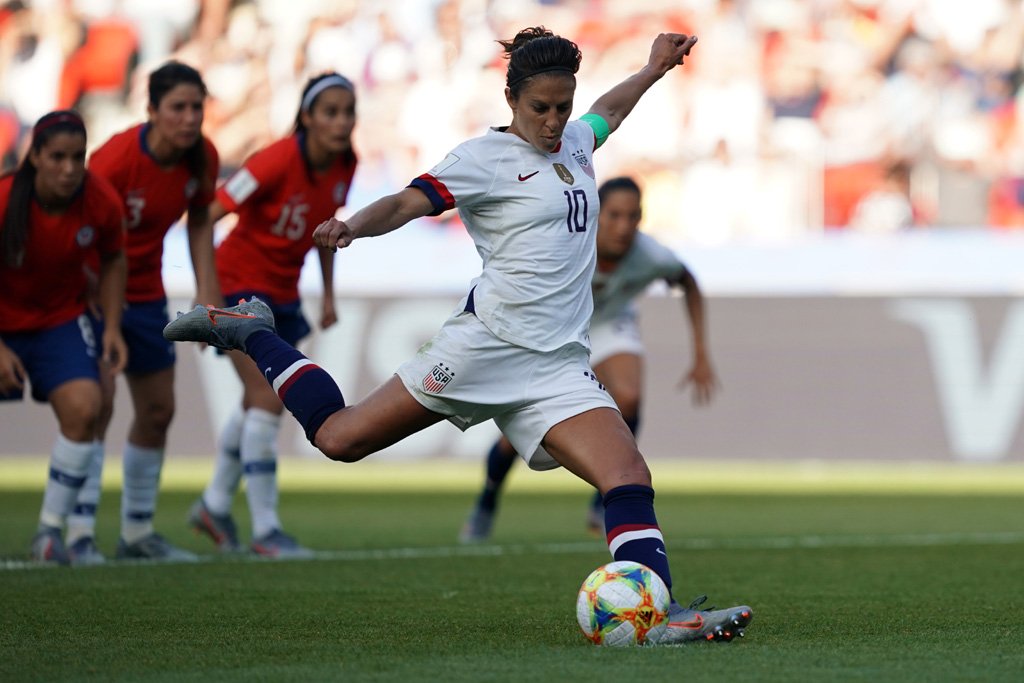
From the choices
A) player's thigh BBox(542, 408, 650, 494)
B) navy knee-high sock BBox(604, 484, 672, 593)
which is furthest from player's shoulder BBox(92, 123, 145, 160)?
navy knee-high sock BBox(604, 484, 672, 593)

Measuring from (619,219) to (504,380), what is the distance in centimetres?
411

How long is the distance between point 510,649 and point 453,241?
1396cm

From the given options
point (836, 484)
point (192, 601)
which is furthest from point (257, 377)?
point (836, 484)

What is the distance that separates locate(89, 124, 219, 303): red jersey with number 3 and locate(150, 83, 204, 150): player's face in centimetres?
21

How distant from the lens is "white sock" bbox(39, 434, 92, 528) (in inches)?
280

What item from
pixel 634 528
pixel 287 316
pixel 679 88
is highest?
pixel 679 88

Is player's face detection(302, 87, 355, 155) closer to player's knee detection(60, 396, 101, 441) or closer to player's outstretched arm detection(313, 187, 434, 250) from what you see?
player's knee detection(60, 396, 101, 441)

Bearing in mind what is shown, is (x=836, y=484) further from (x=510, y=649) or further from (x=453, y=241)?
(x=510, y=649)

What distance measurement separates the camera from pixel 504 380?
5023mm

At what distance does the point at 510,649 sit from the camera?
4523 millimetres

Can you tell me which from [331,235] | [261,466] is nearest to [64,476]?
[261,466]

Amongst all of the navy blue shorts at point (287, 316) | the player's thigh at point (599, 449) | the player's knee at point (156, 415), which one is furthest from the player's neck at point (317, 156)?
the player's thigh at point (599, 449)

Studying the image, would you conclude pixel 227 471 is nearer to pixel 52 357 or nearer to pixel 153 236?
pixel 153 236

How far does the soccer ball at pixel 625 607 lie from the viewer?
178 inches
